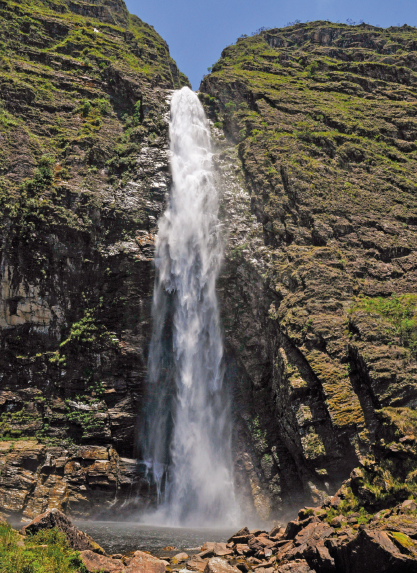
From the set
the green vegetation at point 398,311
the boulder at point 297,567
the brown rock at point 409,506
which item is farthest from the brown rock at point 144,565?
the green vegetation at point 398,311

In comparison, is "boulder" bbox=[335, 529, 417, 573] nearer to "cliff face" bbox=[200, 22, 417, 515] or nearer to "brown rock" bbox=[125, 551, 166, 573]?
"cliff face" bbox=[200, 22, 417, 515]

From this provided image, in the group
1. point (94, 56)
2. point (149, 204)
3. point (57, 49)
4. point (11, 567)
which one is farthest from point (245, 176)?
point (11, 567)

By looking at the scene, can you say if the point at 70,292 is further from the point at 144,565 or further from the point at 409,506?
the point at 409,506

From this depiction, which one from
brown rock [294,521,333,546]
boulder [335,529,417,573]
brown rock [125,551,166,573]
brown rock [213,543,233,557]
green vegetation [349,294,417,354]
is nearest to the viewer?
boulder [335,529,417,573]

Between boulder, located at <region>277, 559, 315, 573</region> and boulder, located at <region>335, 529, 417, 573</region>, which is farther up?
boulder, located at <region>335, 529, 417, 573</region>

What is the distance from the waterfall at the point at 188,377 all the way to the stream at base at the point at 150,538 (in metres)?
3.65

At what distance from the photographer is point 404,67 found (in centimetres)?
4159

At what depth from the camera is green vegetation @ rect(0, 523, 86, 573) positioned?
773 cm

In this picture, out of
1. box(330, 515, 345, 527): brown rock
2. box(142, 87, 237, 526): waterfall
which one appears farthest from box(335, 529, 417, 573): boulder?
box(142, 87, 237, 526): waterfall

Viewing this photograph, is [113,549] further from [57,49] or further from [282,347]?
[57,49]

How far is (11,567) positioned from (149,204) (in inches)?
919

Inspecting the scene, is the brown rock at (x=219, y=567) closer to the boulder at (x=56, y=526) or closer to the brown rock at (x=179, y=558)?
the brown rock at (x=179, y=558)

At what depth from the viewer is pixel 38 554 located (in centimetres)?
867

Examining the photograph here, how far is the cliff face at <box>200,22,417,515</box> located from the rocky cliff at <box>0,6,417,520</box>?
0.11 meters
